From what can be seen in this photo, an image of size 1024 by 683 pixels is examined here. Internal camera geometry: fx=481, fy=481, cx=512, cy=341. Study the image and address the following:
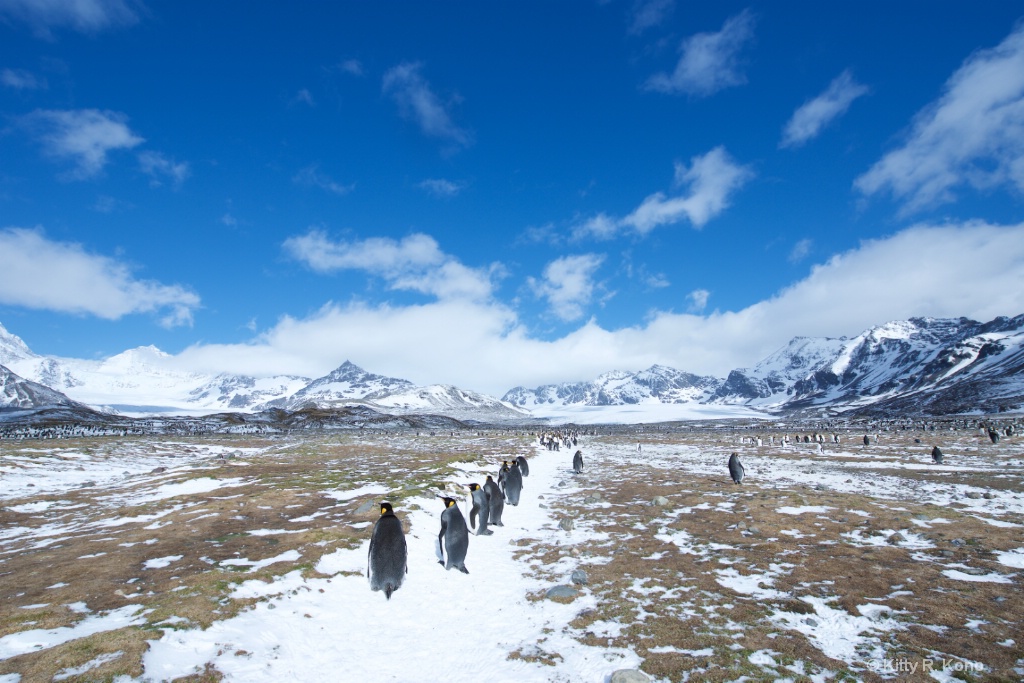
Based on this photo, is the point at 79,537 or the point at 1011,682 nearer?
the point at 1011,682

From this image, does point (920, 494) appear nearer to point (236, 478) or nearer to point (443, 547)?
point (443, 547)

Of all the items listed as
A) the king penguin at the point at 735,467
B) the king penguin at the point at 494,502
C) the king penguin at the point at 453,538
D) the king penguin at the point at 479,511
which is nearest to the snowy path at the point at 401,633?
the king penguin at the point at 453,538

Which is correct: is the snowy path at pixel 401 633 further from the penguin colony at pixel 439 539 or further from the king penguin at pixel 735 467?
the king penguin at pixel 735 467

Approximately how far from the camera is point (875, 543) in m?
13.3

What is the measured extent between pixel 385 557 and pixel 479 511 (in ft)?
A: 16.6

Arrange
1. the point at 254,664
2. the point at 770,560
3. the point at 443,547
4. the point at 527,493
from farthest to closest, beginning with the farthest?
the point at 527,493
the point at 443,547
the point at 770,560
the point at 254,664

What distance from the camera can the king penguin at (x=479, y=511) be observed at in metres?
16.0

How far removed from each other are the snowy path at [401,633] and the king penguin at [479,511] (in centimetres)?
242

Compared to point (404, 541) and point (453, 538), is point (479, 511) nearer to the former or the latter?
point (453, 538)

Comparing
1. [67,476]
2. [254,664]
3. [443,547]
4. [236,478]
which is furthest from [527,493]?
[67,476]

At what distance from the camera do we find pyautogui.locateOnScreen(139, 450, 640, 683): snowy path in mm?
7707

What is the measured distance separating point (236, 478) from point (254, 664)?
23.5 m

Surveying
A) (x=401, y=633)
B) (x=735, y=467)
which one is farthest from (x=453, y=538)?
(x=735, y=467)

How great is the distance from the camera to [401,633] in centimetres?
940
